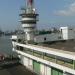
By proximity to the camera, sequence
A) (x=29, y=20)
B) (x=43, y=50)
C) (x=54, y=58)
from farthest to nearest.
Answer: (x=29, y=20) → (x=43, y=50) → (x=54, y=58)

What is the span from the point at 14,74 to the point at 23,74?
2.06 meters

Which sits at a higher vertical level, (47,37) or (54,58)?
(47,37)

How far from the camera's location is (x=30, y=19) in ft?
191

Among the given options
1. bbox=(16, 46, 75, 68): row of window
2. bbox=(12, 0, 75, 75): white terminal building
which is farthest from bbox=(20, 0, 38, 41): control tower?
bbox=(16, 46, 75, 68): row of window

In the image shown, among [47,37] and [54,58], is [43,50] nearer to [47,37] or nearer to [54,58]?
[54,58]

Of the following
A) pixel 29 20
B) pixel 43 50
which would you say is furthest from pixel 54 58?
pixel 29 20

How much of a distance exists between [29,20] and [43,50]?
18554 mm

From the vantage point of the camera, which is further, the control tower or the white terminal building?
the control tower

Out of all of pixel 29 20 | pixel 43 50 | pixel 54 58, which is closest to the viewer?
pixel 54 58

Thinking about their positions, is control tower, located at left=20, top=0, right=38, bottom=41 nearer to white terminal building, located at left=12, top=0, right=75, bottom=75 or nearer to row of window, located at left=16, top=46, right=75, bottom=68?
white terminal building, located at left=12, top=0, right=75, bottom=75

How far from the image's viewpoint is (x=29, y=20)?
58.2m

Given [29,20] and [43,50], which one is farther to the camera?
[29,20]

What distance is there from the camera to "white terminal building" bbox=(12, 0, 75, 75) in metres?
35.4

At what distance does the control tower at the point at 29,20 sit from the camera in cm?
5816
